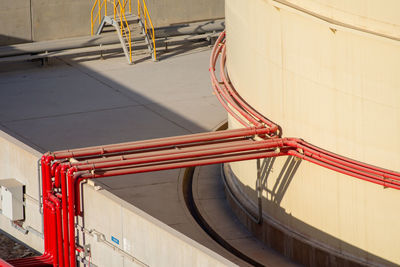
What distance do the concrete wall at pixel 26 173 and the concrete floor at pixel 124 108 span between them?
2379 millimetres

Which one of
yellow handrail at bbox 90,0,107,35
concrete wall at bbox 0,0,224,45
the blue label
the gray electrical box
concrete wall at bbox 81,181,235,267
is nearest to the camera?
concrete wall at bbox 81,181,235,267

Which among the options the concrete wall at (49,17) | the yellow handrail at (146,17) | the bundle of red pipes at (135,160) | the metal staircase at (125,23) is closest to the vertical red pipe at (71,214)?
the bundle of red pipes at (135,160)

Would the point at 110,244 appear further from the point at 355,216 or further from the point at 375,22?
the point at 375,22

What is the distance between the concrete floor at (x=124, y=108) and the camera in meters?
24.0

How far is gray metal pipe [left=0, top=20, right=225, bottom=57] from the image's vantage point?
3294 cm

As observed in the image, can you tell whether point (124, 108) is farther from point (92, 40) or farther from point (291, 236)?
point (291, 236)

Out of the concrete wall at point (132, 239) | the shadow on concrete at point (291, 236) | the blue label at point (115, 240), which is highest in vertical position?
the concrete wall at point (132, 239)

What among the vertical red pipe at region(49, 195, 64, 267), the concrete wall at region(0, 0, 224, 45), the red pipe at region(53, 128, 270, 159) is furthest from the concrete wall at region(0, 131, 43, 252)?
→ the concrete wall at region(0, 0, 224, 45)

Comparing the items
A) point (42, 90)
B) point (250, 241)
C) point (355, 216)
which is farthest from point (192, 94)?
point (355, 216)

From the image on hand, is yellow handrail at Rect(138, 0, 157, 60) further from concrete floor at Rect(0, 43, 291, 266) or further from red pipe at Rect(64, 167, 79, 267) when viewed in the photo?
red pipe at Rect(64, 167, 79, 267)

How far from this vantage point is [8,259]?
22.2 meters

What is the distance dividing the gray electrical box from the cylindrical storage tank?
448cm

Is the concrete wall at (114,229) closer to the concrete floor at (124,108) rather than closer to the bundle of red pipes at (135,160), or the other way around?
the bundle of red pipes at (135,160)

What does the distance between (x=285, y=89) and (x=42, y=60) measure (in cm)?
1437
